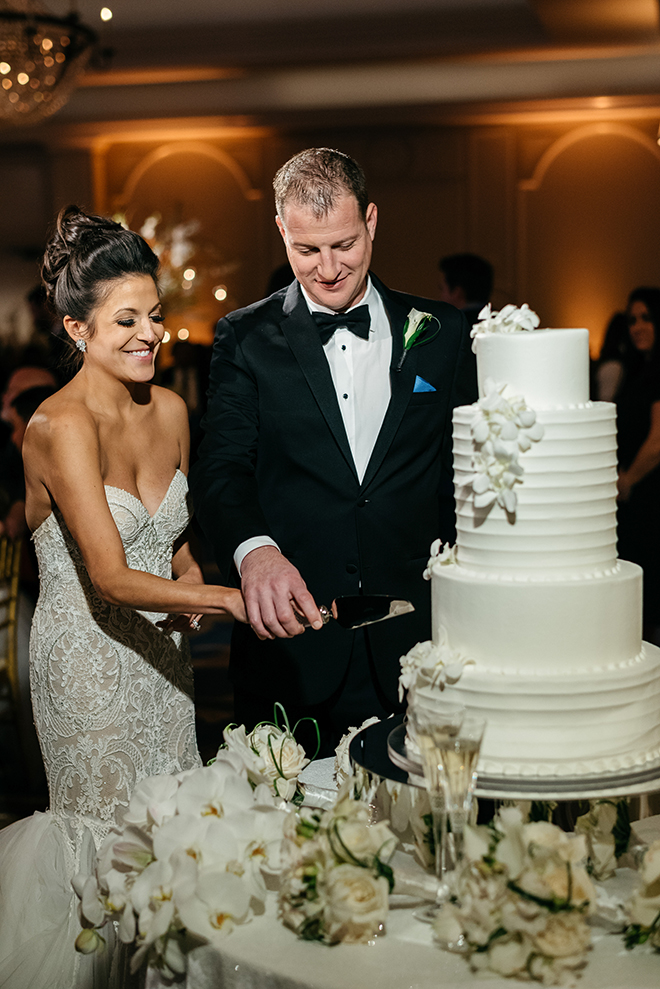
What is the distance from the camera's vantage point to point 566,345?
1774 mm

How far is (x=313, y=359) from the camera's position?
8.38 feet

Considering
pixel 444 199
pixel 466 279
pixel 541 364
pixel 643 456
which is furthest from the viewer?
pixel 444 199

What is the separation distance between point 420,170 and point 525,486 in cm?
1027

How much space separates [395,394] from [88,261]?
2.73 feet

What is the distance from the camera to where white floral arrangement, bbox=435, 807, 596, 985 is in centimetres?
138

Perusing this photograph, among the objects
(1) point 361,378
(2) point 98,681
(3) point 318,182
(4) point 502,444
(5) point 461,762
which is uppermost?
(3) point 318,182

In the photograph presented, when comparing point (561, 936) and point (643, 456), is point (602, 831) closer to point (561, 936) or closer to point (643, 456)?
point (561, 936)

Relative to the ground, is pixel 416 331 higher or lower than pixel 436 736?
higher

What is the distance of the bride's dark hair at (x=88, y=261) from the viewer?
2588 millimetres

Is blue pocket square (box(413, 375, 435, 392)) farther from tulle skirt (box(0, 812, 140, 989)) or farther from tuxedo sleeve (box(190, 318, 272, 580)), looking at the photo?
tulle skirt (box(0, 812, 140, 989))

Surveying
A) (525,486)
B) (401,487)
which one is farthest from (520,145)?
(525,486)

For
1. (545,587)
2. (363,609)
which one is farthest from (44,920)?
(545,587)

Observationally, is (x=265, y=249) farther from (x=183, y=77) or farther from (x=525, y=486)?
(x=525, y=486)

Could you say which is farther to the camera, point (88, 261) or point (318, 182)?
point (88, 261)
